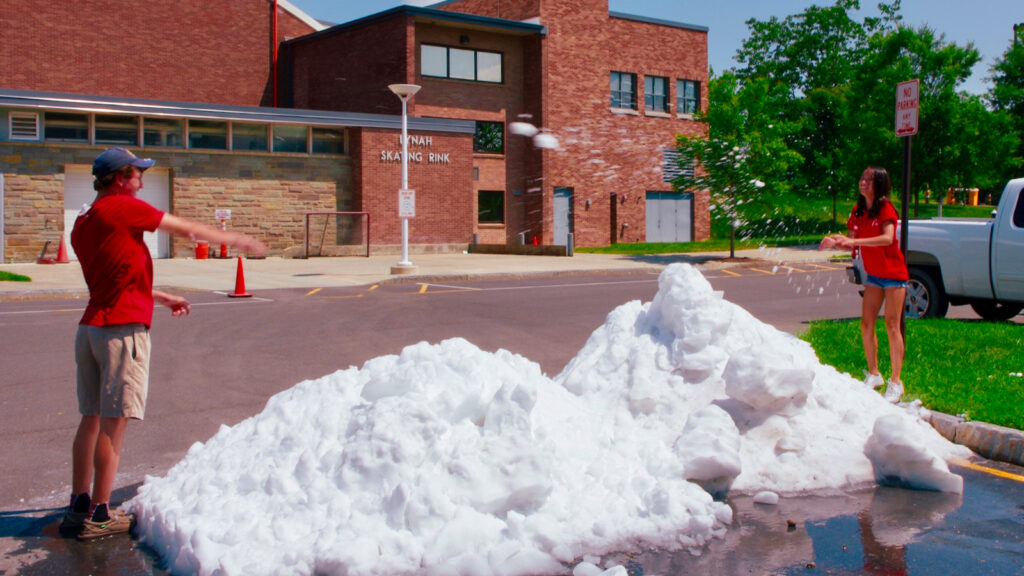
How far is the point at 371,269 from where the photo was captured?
25625 millimetres

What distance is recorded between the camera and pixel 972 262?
477 inches

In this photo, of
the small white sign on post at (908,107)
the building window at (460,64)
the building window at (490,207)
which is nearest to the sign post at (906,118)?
the small white sign on post at (908,107)

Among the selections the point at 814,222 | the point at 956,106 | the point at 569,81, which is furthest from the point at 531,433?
the point at 814,222

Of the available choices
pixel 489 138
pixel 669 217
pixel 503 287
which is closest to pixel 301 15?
pixel 489 138

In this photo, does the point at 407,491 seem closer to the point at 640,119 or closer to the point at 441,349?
the point at 441,349

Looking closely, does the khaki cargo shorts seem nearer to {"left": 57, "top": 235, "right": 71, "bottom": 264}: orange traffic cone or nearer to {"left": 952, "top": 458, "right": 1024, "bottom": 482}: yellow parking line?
{"left": 952, "top": 458, "right": 1024, "bottom": 482}: yellow parking line

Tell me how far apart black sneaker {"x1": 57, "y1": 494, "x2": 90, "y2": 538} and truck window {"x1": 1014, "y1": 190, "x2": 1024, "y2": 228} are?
11268mm

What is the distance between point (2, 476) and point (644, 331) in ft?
13.8

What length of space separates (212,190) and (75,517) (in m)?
27.8

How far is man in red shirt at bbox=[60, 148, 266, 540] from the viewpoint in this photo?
4641mm

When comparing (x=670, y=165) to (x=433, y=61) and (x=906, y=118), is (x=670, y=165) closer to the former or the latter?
(x=433, y=61)

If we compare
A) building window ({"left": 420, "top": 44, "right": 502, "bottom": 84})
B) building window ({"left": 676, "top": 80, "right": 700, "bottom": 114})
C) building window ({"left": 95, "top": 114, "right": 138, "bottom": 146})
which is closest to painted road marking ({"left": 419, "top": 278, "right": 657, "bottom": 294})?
building window ({"left": 95, "top": 114, "right": 138, "bottom": 146})

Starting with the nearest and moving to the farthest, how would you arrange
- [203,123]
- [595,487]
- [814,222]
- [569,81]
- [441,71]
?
[595,487] < [203,123] < [441,71] < [569,81] < [814,222]

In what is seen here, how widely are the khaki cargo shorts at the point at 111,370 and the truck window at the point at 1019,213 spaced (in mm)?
10923
